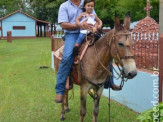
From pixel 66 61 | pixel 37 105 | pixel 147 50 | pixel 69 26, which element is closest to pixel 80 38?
pixel 69 26

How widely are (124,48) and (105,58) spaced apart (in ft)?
2.22

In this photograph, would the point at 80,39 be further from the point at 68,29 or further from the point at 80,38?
the point at 68,29

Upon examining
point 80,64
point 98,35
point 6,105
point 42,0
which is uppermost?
point 42,0

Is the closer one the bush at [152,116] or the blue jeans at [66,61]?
the bush at [152,116]

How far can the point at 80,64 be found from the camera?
5418mm

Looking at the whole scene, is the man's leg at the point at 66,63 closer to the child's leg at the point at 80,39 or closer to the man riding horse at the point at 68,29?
the man riding horse at the point at 68,29

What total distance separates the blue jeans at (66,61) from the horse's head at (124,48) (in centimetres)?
106

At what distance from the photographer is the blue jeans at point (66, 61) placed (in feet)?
18.2

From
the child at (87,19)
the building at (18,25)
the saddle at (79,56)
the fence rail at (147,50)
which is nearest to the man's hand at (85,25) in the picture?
the child at (87,19)

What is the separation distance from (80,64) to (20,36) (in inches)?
1769

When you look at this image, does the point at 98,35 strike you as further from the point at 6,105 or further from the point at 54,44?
the point at 54,44

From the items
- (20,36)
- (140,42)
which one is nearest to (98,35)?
(140,42)

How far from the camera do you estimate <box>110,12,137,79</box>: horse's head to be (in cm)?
443

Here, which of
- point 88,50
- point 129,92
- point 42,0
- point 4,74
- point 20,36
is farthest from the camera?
point 42,0
